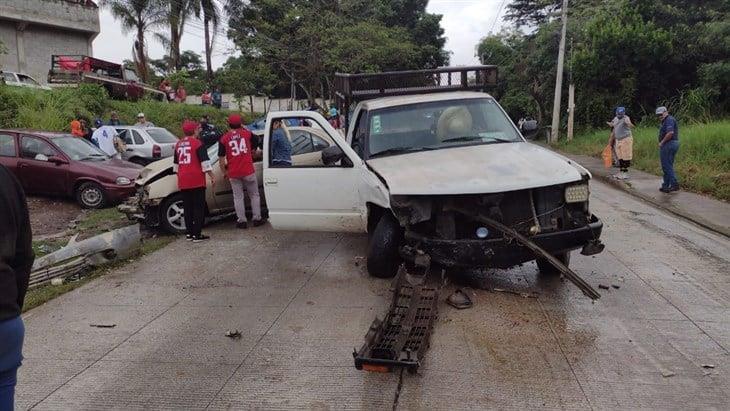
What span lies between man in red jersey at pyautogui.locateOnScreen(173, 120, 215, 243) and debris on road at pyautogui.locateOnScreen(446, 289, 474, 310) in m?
4.43

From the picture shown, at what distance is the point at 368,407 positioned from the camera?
12.1 ft

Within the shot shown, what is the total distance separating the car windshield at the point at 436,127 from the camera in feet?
21.8

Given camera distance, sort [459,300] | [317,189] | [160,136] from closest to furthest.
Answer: [459,300]
[317,189]
[160,136]

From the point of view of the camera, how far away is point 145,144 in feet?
54.2

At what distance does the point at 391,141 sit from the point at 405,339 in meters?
2.81

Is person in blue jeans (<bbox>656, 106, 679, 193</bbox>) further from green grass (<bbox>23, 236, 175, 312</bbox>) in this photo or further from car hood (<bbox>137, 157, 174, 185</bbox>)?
green grass (<bbox>23, 236, 175, 312</bbox>)

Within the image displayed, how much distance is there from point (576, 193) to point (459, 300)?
1418 millimetres

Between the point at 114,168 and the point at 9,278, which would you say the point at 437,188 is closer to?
the point at 9,278

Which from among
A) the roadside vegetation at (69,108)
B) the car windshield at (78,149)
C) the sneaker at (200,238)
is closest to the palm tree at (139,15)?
the roadside vegetation at (69,108)

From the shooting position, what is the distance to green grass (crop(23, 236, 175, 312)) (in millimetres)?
6090

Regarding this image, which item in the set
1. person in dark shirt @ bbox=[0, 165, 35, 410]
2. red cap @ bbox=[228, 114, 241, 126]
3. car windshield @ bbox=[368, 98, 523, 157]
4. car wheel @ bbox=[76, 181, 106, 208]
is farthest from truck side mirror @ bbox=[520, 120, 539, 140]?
car wheel @ bbox=[76, 181, 106, 208]

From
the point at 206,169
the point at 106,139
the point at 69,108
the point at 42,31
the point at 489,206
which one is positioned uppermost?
the point at 42,31

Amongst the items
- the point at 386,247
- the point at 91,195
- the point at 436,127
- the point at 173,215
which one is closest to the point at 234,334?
the point at 386,247

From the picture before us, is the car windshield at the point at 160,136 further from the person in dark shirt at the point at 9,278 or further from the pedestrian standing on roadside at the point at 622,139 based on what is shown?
the person in dark shirt at the point at 9,278
